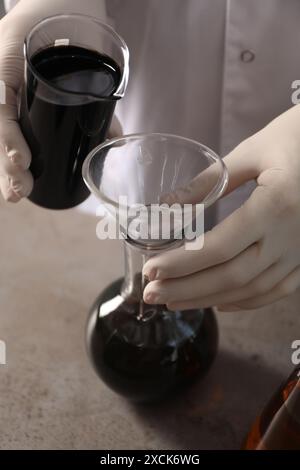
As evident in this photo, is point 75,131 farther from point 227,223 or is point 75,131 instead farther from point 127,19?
point 127,19

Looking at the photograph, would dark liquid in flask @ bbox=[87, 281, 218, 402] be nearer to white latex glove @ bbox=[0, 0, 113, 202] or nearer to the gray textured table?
the gray textured table

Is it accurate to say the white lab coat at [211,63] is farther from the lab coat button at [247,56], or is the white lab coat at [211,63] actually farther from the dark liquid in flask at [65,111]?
the dark liquid in flask at [65,111]

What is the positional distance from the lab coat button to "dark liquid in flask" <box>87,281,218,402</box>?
29cm

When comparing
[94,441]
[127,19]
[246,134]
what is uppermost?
[127,19]

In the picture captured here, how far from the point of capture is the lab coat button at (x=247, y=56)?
627mm

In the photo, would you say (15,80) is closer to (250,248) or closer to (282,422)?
(250,248)

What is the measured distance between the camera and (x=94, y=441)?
1.72 ft

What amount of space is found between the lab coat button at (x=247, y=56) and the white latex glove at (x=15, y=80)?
155 millimetres

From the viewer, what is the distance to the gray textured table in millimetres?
531

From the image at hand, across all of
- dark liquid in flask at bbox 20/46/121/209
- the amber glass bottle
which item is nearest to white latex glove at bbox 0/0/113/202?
dark liquid in flask at bbox 20/46/121/209

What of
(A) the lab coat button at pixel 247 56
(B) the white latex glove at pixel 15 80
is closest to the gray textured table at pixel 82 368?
(B) the white latex glove at pixel 15 80

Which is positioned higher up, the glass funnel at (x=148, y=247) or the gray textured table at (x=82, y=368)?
the glass funnel at (x=148, y=247)

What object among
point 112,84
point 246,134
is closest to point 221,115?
point 246,134
